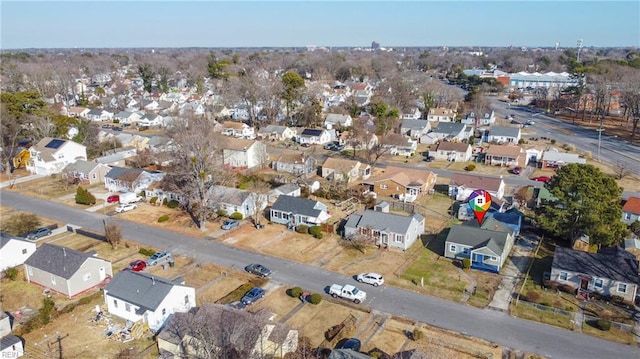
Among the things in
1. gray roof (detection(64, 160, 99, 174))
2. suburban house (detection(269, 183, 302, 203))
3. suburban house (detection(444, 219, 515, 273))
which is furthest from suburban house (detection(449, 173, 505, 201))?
gray roof (detection(64, 160, 99, 174))

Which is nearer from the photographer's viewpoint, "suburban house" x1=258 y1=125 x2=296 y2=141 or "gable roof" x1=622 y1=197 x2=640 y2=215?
"gable roof" x1=622 y1=197 x2=640 y2=215

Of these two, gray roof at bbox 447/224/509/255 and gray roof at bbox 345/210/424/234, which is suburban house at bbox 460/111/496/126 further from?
gray roof at bbox 447/224/509/255

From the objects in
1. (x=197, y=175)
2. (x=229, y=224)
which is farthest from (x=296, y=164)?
(x=197, y=175)

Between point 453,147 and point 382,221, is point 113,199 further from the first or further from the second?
point 453,147

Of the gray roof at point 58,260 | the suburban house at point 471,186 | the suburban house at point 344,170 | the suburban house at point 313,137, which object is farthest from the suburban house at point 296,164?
the gray roof at point 58,260

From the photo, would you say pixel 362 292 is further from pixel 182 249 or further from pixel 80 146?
pixel 80 146

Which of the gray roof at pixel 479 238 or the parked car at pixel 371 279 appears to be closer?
the parked car at pixel 371 279

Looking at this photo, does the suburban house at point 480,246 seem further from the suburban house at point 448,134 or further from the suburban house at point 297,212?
the suburban house at point 448,134
